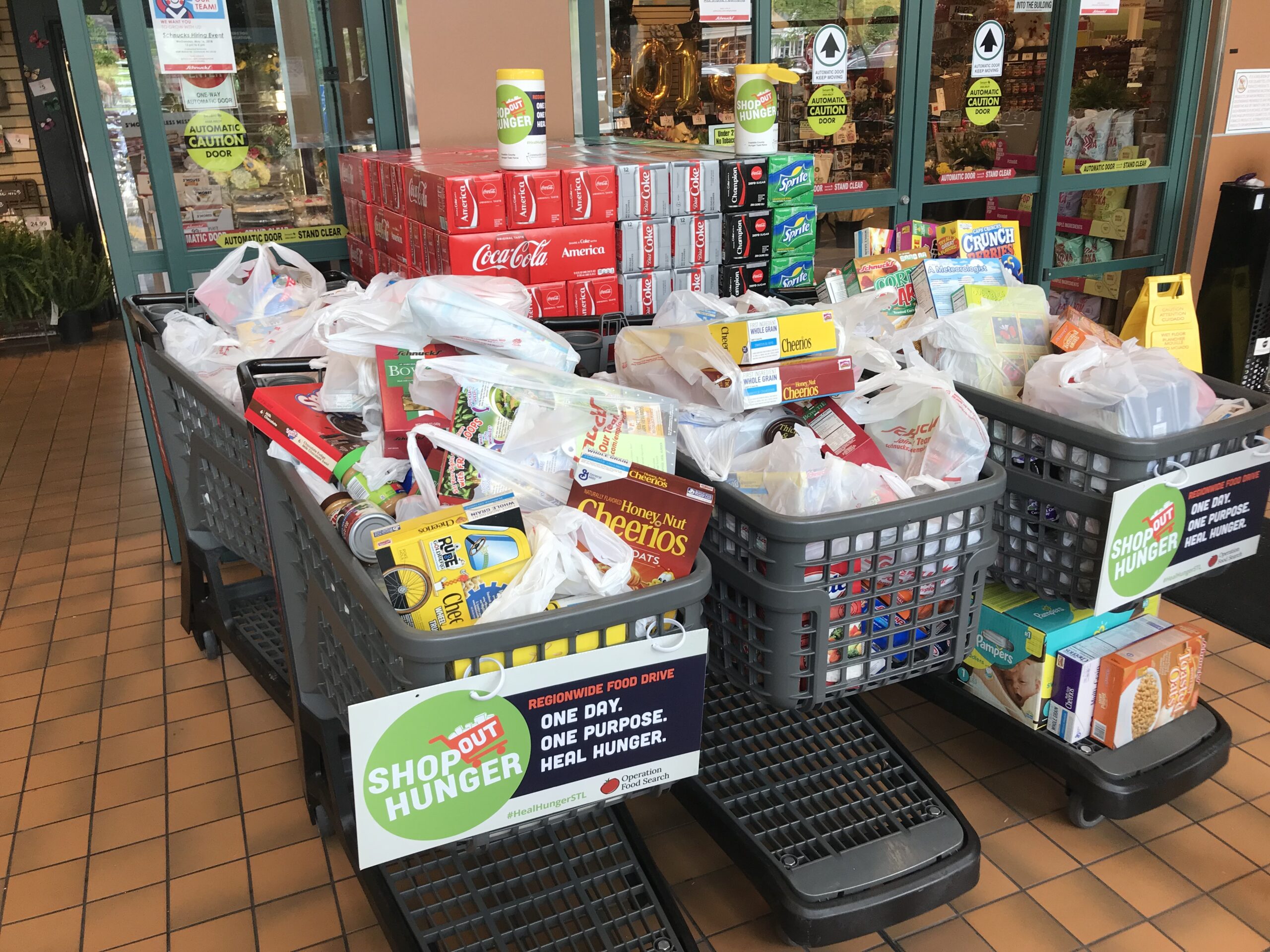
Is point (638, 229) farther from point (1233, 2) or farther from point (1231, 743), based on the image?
point (1233, 2)

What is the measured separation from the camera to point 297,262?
256 cm

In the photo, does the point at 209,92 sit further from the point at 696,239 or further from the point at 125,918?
the point at 125,918

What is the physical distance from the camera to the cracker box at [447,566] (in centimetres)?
119

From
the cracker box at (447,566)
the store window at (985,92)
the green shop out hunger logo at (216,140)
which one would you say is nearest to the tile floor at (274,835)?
the cracker box at (447,566)

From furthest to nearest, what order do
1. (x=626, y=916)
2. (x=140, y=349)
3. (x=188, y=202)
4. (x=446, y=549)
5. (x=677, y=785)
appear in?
1. (x=188, y=202)
2. (x=140, y=349)
3. (x=677, y=785)
4. (x=626, y=916)
5. (x=446, y=549)

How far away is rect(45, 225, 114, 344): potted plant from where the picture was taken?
6598 millimetres

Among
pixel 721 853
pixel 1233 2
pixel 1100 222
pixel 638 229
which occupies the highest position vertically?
pixel 1233 2

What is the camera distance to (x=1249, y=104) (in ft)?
15.3

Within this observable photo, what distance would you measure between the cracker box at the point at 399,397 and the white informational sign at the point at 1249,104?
4.56 m

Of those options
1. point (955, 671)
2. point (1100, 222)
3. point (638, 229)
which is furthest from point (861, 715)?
point (1100, 222)

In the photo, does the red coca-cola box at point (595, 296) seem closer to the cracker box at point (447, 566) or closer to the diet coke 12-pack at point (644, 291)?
the diet coke 12-pack at point (644, 291)

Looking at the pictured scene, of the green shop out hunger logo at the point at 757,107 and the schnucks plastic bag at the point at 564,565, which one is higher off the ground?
the green shop out hunger logo at the point at 757,107

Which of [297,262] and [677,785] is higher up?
[297,262]

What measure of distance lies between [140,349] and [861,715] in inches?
78.0
